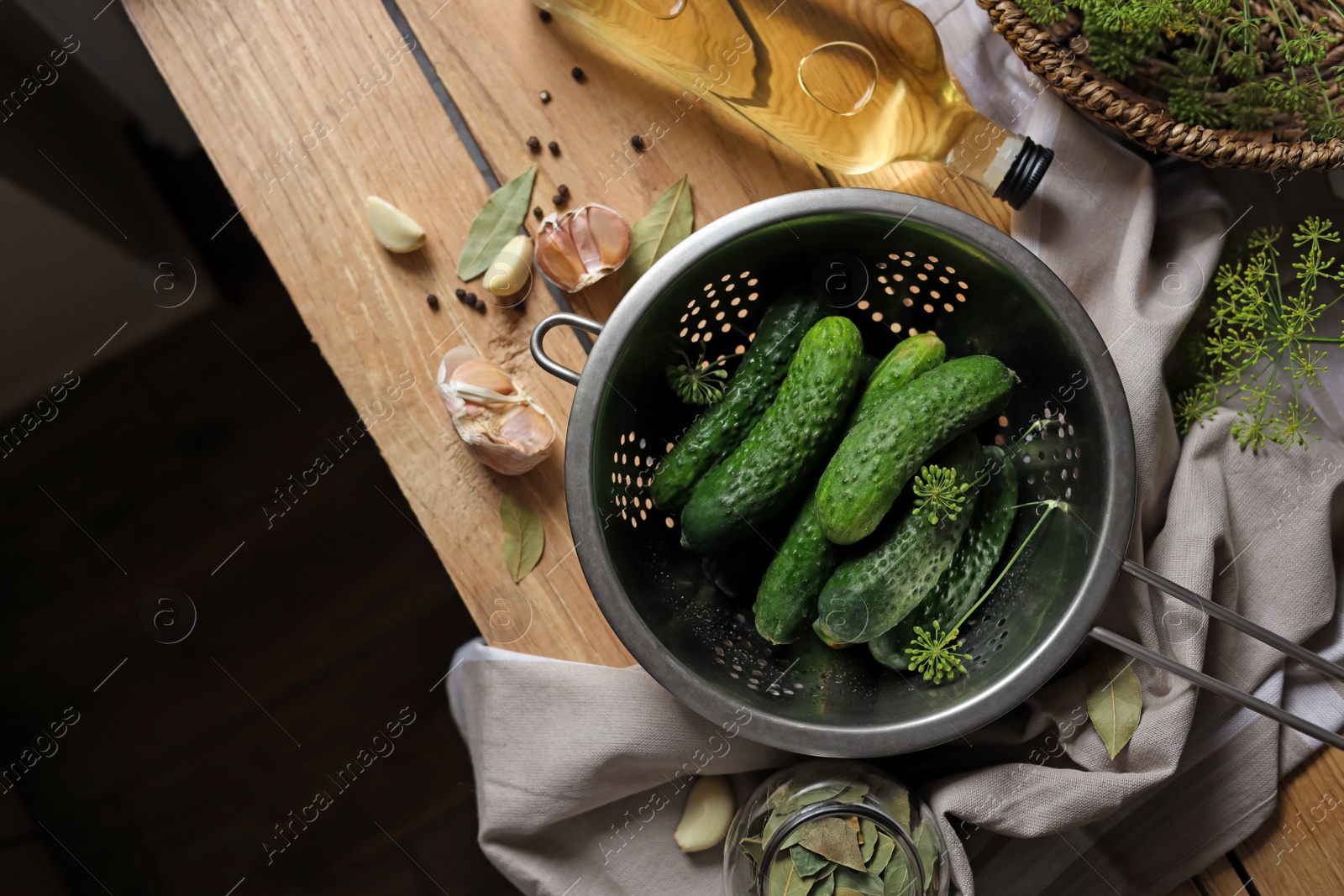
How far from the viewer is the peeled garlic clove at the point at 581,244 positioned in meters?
0.89

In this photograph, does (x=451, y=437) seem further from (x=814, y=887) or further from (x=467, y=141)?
(x=814, y=887)

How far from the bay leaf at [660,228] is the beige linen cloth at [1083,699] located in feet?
1.14

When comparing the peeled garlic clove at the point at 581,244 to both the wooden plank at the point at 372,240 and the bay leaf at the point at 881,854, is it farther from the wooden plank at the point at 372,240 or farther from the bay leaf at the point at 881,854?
the bay leaf at the point at 881,854

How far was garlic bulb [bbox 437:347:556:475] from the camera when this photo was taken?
34.8 inches

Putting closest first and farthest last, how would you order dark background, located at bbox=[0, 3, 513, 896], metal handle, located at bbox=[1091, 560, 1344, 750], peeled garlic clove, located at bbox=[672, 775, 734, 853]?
metal handle, located at bbox=[1091, 560, 1344, 750] < peeled garlic clove, located at bbox=[672, 775, 734, 853] < dark background, located at bbox=[0, 3, 513, 896]

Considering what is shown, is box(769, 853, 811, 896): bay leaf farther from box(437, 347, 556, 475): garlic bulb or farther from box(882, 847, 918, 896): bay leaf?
box(437, 347, 556, 475): garlic bulb

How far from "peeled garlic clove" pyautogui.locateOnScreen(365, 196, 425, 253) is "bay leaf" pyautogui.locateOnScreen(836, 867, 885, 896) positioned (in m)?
0.79

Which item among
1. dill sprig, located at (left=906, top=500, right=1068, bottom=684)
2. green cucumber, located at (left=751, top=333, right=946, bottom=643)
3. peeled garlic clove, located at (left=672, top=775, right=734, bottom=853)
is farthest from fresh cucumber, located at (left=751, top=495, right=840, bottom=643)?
peeled garlic clove, located at (left=672, top=775, right=734, bottom=853)

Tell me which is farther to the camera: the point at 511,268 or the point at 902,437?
the point at 511,268

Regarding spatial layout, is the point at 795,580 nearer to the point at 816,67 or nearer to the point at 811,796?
the point at 811,796

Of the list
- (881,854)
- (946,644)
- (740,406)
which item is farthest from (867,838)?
(740,406)

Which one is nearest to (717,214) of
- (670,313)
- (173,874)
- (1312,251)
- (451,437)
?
(670,313)

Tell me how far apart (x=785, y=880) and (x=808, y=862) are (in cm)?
3

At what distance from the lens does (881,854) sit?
0.75 metres
